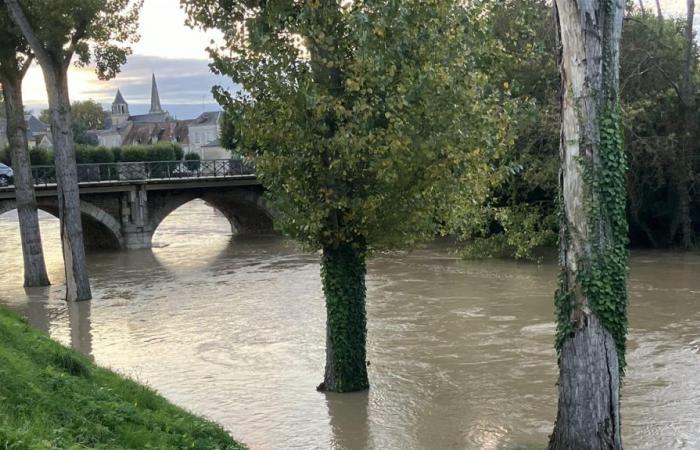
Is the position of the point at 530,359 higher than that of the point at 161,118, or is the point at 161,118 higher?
the point at 161,118

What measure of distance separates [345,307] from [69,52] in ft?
45.4

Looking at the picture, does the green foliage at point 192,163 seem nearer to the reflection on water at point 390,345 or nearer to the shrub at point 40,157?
the reflection on water at point 390,345

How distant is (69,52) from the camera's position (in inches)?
885

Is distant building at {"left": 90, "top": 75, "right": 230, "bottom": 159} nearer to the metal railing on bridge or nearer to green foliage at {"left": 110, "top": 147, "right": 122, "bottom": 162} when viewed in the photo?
green foliage at {"left": 110, "top": 147, "right": 122, "bottom": 162}

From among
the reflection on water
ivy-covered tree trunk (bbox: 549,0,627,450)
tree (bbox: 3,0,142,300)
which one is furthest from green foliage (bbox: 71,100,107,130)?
ivy-covered tree trunk (bbox: 549,0,627,450)

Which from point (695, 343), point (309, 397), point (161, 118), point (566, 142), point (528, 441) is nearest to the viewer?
→ point (566, 142)

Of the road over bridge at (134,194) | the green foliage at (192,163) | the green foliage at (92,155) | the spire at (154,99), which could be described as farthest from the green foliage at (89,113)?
the road over bridge at (134,194)

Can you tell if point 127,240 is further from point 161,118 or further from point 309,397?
point 161,118

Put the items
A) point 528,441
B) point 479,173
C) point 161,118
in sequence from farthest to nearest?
point 161,118
point 479,173
point 528,441

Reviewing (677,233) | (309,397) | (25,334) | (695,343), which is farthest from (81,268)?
(677,233)

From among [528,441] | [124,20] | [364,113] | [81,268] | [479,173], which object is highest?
[124,20]

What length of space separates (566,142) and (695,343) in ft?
31.1

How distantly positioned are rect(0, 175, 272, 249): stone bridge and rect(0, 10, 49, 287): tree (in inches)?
284

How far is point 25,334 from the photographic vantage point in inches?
372
